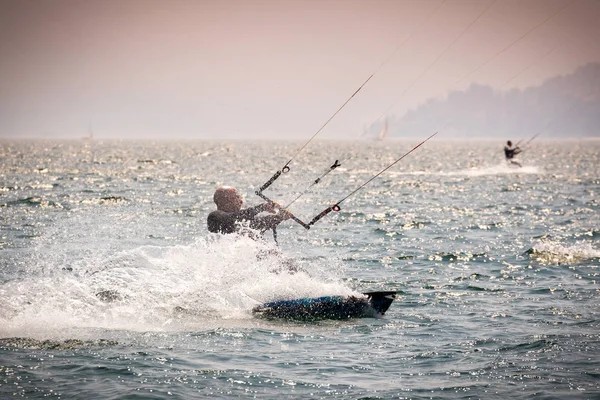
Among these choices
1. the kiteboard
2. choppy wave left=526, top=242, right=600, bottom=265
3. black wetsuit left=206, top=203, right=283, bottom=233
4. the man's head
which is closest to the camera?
the kiteboard

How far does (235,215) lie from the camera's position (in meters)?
13.4

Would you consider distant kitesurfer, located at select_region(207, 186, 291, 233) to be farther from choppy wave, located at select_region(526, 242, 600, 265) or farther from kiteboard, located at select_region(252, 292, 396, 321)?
choppy wave, located at select_region(526, 242, 600, 265)

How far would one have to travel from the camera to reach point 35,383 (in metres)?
9.38

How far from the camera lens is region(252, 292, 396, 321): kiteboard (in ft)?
42.6

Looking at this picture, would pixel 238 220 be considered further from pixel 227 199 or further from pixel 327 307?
pixel 327 307

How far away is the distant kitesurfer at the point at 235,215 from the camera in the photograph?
13.3 meters

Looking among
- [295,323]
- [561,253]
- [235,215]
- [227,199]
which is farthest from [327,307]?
[561,253]

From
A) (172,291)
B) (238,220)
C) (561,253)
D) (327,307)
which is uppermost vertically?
(238,220)

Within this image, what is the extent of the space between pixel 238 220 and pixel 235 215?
0.41ft

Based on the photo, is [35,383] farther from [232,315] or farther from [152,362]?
[232,315]

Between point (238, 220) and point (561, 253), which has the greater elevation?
point (238, 220)

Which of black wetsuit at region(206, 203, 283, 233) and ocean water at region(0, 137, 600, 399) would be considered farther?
black wetsuit at region(206, 203, 283, 233)

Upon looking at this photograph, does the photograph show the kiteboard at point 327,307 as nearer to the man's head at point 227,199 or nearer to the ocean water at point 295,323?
the ocean water at point 295,323

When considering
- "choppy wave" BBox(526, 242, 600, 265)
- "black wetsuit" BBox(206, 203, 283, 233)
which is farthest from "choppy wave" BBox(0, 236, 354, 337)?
"choppy wave" BBox(526, 242, 600, 265)
